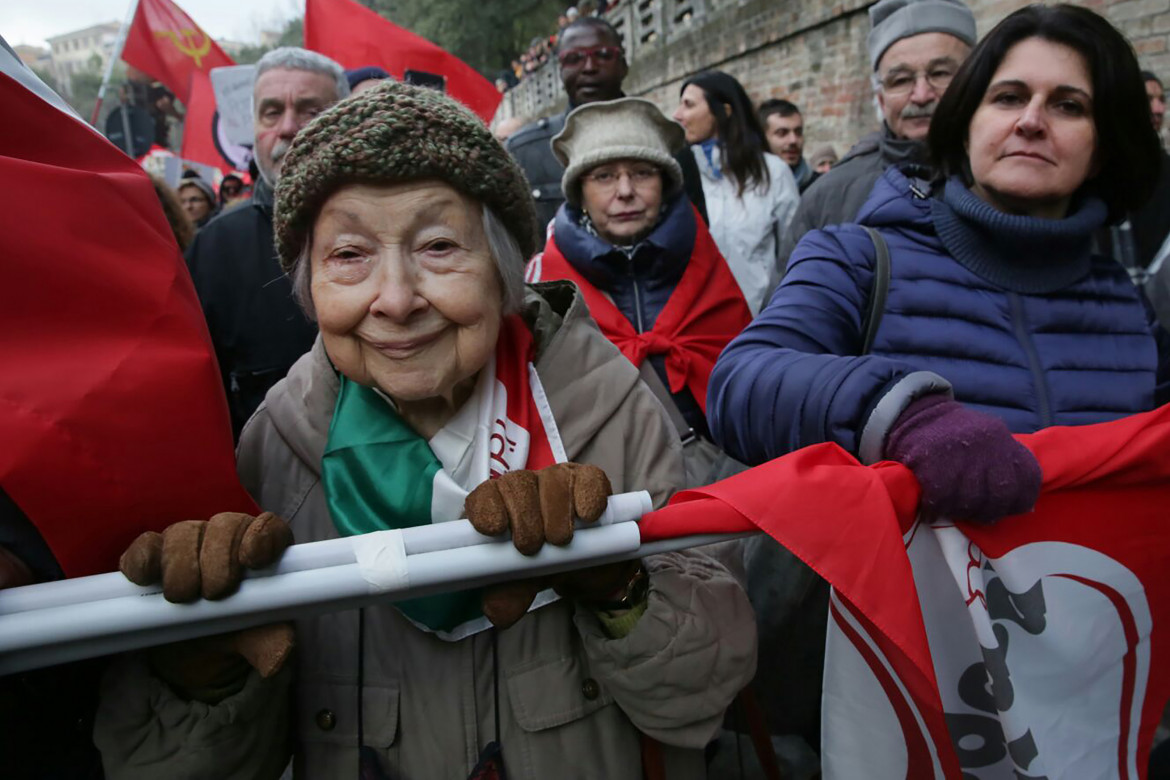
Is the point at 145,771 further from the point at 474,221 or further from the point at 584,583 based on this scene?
the point at 474,221

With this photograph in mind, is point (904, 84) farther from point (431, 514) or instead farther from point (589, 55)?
point (431, 514)

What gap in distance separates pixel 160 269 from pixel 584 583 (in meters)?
0.84

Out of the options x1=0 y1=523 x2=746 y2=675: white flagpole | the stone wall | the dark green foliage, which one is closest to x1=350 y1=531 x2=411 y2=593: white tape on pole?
x1=0 y1=523 x2=746 y2=675: white flagpole

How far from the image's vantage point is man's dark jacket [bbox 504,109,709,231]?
3.74 meters

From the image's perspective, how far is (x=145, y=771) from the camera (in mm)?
1175

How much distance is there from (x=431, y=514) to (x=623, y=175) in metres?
Result: 1.96

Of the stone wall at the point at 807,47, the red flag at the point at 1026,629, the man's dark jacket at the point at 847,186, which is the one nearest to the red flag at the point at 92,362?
the red flag at the point at 1026,629

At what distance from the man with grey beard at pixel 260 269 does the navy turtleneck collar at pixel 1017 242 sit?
1.99 meters

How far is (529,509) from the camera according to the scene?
3.61 feet

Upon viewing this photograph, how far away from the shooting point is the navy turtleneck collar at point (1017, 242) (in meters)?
1.61

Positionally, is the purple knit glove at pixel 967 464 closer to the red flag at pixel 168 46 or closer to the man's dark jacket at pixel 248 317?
the man's dark jacket at pixel 248 317

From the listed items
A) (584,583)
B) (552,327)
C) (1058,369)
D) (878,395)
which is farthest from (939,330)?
(584,583)

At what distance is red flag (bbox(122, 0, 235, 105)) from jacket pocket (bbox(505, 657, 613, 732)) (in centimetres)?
726

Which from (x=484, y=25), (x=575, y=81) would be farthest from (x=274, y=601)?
(x=484, y=25)
